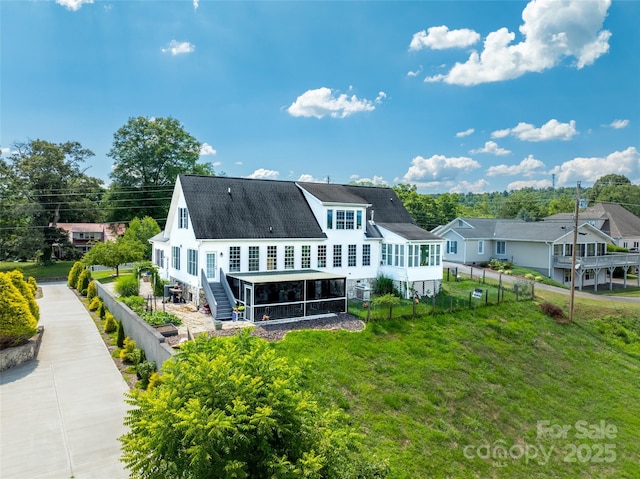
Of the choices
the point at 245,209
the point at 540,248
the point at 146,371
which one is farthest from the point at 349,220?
the point at 540,248

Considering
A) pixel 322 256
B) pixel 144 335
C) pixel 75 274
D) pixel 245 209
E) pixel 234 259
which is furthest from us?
pixel 75 274

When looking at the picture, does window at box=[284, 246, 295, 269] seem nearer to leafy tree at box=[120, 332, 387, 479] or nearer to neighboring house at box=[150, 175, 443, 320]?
neighboring house at box=[150, 175, 443, 320]

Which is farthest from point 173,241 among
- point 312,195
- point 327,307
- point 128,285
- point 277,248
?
point 327,307

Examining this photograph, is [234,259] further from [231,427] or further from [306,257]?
[231,427]

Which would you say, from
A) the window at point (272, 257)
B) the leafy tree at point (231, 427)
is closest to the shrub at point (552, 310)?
the window at point (272, 257)

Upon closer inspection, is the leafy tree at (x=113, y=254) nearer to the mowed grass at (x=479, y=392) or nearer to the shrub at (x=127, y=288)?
the shrub at (x=127, y=288)
